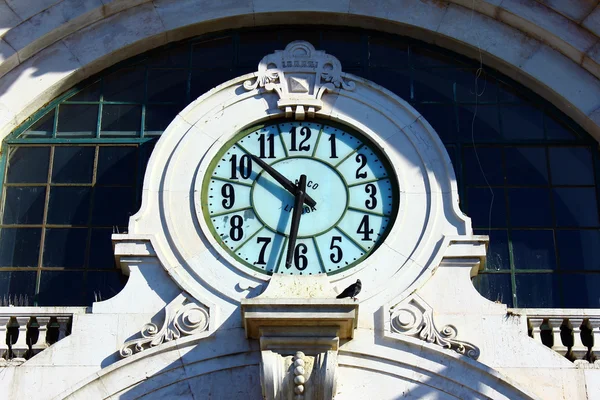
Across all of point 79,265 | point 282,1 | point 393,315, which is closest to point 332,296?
point 393,315

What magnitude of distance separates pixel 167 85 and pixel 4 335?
12.5 feet

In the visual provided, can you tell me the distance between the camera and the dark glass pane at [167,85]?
18.1 m

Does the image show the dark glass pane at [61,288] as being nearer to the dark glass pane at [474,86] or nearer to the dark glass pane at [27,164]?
the dark glass pane at [27,164]

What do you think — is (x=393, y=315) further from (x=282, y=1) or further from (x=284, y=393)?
(x=282, y=1)

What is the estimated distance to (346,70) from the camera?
18.2 meters

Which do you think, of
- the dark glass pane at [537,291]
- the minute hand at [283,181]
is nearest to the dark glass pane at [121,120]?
the minute hand at [283,181]

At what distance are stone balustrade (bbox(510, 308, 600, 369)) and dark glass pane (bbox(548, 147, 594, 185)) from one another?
2.08 meters

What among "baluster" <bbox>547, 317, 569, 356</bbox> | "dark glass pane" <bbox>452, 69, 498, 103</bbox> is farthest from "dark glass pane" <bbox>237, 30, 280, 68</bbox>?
"baluster" <bbox>547, 317, 569, 356</bbox>

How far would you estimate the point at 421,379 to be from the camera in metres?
15.6

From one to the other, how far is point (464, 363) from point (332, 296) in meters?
1.50

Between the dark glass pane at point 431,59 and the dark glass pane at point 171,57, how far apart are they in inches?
106

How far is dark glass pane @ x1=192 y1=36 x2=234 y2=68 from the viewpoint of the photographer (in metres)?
18.3

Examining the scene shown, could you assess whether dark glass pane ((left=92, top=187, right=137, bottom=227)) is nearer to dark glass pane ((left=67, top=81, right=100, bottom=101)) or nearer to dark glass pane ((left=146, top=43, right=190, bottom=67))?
dark glass pane ((left=67, top=81, right=100, bottom=101))

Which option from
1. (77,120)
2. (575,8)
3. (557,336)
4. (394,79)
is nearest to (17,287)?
(77,120)
